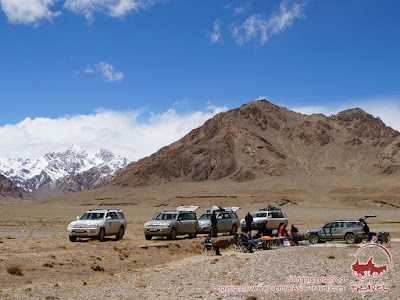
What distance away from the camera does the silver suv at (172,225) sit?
1001 inches

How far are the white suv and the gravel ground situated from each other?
7249 mm

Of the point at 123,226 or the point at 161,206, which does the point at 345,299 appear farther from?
the point at 161,206

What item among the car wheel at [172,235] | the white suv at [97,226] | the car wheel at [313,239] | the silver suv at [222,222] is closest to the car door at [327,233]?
the car wheel at [313,239]

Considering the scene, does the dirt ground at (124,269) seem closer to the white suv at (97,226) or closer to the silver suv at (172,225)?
the white suv at (97,226)

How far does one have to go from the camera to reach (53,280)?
14.8m

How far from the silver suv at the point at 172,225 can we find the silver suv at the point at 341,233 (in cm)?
663

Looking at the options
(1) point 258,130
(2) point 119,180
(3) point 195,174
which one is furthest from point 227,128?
(2) point 119,180

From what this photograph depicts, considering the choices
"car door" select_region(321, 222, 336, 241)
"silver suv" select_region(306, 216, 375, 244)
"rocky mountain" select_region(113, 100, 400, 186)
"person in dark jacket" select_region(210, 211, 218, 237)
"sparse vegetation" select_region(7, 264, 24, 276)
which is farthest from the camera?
"rocky mountain" select_region(113, 100, 400, 186)

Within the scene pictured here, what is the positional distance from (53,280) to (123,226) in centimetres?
1138

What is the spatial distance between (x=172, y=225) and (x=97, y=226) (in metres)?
4.23

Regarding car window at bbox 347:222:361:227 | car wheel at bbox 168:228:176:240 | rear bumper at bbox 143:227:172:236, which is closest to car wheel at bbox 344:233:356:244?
car window at bbox 347:222:361:227

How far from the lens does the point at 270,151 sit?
14975cm

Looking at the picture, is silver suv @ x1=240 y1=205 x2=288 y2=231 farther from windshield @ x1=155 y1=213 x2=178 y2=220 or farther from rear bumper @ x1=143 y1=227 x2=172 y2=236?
rear bumper @ x1=143 y1=227 x2=172 y2=236

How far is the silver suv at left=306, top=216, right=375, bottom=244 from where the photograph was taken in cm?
2527
